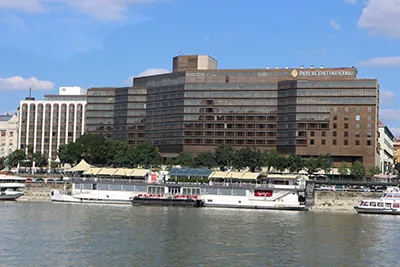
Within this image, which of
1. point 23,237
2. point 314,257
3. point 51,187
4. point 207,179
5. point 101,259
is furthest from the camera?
point 51,187

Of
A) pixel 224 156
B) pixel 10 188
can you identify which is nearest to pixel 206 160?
pixel 224 156

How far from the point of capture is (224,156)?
607 feet

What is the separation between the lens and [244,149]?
187500 millimetres

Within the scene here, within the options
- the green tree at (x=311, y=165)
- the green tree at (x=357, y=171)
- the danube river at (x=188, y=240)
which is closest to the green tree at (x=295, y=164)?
the green tree at (x=311, y=165)

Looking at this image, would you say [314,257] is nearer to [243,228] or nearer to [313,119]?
[243,228]

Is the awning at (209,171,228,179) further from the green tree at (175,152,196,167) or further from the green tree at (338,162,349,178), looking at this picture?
the green tree at (338,162,349,178)

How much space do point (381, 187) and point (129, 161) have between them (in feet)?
250

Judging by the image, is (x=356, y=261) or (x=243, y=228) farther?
(x=243, y=228)

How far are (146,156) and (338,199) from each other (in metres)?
73.6

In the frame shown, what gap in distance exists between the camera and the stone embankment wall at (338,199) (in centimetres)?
13500

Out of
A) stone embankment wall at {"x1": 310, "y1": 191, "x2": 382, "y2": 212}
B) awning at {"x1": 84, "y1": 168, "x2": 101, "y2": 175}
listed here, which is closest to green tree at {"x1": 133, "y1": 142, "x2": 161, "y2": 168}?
awning at {"x1": 84, "y1": 168, "x2": 101, "y2": 175}

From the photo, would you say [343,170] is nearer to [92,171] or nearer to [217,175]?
[217,175]

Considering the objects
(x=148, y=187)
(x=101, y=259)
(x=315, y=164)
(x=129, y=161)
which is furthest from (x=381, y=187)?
(x=101, y=259)

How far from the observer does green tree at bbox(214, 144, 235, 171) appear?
18488 centimetres
